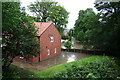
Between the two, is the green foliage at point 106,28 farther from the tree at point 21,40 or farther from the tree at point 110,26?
the tree at point 21,40

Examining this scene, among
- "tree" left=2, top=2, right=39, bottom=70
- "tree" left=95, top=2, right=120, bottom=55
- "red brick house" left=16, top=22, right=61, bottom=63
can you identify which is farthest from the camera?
"red brick house" left=16, top=22, right=61, bottom=63

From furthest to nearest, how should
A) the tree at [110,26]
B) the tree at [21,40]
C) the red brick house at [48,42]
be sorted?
the red brick house at [48,42] < the tree at [21,40] < the tree at [110,26]

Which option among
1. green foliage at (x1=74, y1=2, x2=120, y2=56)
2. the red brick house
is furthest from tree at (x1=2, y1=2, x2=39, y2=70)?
the red brick house

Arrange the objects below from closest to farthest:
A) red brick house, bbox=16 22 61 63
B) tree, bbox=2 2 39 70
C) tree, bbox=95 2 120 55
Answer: tree, bbox=95 2 120 55, tree, bbox=2 2 39 70, red brick house, bbox=16 22 61 63

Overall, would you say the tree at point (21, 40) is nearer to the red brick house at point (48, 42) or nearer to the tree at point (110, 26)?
the tree at point (110, 26)

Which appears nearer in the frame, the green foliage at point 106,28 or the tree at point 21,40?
the green foliage at point 106,28

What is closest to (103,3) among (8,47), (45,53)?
(8,47)

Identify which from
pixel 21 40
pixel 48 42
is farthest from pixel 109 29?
pixel 48 42

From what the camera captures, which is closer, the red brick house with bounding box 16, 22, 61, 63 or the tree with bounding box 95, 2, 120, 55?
the tree with bounding box 95, 2, 120, 55

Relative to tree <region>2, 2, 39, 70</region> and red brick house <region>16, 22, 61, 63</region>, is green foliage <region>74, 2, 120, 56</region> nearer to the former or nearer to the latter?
tree <region>2, 2, 39, 70</region>

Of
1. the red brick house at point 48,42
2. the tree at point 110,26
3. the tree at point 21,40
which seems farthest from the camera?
the red brick house at point 48,42

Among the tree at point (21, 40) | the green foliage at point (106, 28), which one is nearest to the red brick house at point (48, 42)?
the tree at point (21, 40)

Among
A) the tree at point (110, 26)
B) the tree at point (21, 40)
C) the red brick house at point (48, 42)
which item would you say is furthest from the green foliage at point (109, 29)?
the red brick house at point (48, 42)

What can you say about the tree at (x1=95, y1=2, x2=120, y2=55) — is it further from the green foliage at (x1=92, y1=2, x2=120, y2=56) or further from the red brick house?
the red brick house
